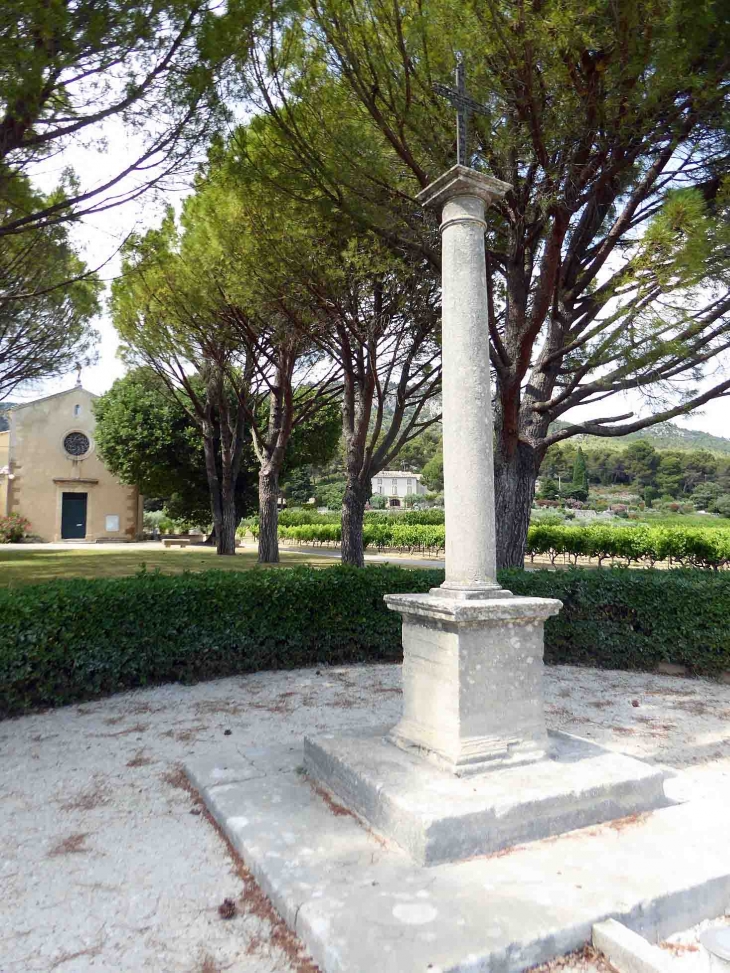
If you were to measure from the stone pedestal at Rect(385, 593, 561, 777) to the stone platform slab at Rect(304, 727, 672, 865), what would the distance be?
0.33 feet

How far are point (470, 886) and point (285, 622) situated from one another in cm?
421

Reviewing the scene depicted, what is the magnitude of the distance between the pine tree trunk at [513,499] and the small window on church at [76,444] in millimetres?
24402

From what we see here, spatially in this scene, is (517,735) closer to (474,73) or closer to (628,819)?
(628,819)

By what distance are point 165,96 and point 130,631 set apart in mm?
5271

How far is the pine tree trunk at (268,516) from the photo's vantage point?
15789 millimetres

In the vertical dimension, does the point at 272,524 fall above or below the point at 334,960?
above

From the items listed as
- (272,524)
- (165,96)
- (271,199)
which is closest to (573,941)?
(165,96)

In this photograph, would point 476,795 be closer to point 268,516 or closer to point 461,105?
point 461,105

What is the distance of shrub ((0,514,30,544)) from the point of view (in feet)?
82.7

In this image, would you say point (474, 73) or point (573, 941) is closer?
point (573, 941)

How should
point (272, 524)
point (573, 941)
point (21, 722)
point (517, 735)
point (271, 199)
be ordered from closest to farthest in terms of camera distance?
point (573, 941) → point (517, 735) → point (21, 722) → point (271, 199) → point (272, 524)

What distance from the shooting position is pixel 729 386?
7141 millimetres

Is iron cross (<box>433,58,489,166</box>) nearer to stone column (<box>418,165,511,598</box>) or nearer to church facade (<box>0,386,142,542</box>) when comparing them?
stone column (<box>418,165,511,598</box>)

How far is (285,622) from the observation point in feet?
21.2
